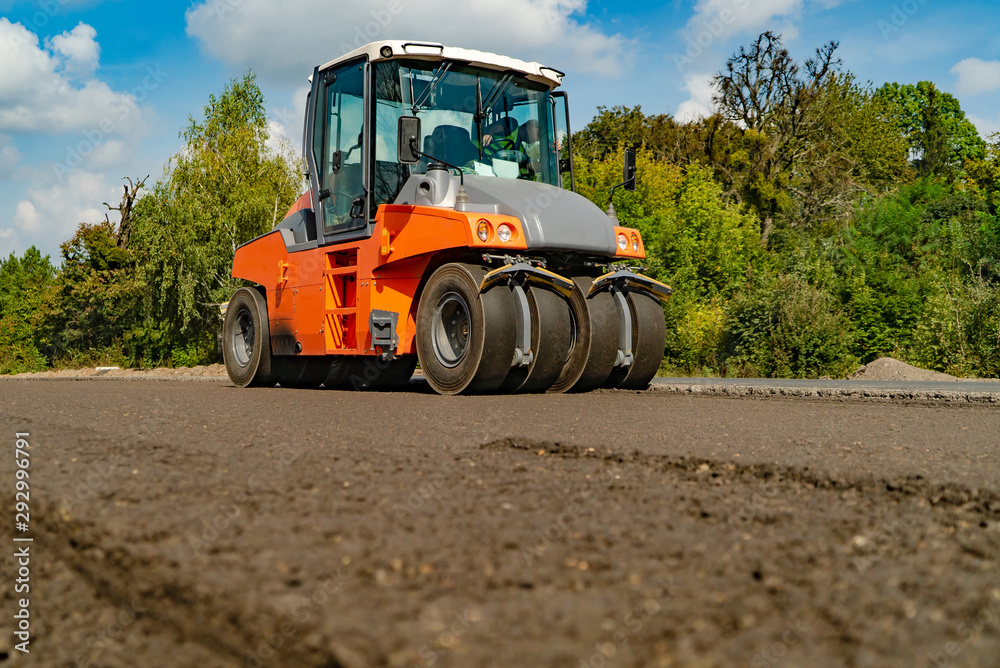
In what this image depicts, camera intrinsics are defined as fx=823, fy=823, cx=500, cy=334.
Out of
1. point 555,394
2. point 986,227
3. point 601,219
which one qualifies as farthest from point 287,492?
point 986,227

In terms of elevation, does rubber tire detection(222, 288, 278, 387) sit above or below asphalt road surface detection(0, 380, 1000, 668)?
above

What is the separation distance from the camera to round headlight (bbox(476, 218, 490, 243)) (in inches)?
286

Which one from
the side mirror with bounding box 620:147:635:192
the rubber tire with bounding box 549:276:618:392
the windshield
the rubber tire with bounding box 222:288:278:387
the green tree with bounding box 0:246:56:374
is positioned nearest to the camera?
the rubber tire with bounding box 549:276:618:392

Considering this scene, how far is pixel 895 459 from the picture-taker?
347 centimetres

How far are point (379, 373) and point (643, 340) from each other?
3.07 metres

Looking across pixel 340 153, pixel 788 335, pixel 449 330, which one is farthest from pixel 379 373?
pixel 788 335

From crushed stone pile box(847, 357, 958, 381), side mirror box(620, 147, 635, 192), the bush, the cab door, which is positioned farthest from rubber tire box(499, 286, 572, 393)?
the bush

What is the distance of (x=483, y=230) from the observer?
7.31 metres

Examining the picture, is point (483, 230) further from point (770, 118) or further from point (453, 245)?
point (770, 118)

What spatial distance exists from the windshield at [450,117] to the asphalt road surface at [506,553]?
507cm

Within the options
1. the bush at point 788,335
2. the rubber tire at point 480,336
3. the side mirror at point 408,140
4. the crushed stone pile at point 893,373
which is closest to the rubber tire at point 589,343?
the rubber tire at point 480,336

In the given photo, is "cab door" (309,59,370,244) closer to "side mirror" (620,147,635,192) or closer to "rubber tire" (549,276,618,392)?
"rubber tire" (549,276,618,392)

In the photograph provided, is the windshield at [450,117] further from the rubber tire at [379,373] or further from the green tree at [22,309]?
the green tree at [22,309]

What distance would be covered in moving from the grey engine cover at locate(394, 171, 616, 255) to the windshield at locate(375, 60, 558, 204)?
34 centimetres
